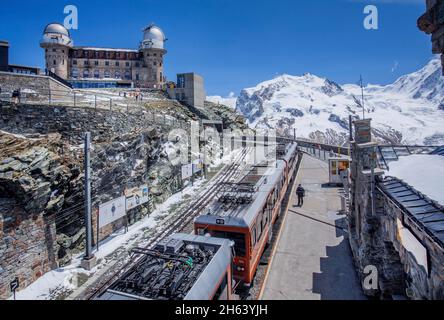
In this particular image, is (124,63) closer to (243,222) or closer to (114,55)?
(114,55)

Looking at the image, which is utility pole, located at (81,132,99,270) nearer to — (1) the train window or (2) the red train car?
(2) the red train car

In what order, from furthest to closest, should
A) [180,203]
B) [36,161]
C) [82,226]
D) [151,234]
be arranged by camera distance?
[180,203]
[151,234]
[82,226]
[36,161]

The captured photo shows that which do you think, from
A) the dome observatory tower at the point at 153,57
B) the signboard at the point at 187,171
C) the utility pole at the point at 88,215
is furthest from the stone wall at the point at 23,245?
the dome observatory tower at the point at 153,57

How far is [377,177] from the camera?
10281 mm

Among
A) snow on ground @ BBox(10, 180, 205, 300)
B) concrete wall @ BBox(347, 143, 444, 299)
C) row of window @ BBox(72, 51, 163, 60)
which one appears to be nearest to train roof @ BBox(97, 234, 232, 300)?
concrete wall @ BBox(347, 143, 444, 299)

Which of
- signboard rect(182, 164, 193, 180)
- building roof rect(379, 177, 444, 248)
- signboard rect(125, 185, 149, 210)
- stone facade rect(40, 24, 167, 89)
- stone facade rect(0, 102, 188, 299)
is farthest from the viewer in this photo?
stone facade rect(40, 24, 167, 89)

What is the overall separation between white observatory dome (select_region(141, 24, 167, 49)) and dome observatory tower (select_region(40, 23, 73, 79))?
670 inches

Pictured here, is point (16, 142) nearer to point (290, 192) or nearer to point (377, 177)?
point (377, 177)

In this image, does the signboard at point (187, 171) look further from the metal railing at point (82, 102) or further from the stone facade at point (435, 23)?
the stone facade at point (435, 23)

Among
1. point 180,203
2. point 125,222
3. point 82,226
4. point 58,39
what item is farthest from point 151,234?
point 58,39

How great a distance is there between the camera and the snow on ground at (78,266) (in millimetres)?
11453

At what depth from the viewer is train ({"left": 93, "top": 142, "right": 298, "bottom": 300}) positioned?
641 cm

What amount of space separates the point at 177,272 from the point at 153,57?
6615 centimetres

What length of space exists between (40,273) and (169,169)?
13497 mm
